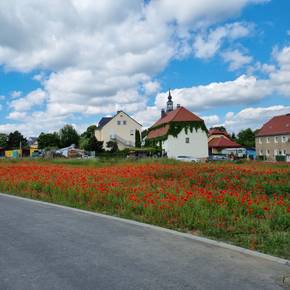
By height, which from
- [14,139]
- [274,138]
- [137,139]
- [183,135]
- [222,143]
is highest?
[14,139]

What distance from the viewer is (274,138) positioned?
74.9 m

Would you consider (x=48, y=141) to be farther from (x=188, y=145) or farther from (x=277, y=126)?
(x=277, y=126)

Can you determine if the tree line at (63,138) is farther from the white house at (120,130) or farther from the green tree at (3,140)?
the white house at (120,130)

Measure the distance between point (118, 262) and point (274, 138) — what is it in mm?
75387

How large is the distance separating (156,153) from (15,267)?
201 feet

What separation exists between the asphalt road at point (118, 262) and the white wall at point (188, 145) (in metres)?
55.8

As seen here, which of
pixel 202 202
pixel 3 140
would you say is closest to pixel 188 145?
pixel 202 202

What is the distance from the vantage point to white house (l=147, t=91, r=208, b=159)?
208 feet

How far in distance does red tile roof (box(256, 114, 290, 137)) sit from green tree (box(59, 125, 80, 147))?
59471 millimetres

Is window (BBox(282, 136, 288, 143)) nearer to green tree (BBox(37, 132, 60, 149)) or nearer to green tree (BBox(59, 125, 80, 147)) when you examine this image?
green tree (BBox(37, 132, 60, 149))

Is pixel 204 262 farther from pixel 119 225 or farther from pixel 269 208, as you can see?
pixel 269 208

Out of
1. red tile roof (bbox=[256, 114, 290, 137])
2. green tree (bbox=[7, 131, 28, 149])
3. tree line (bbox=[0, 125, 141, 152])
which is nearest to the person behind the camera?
red tile roof (bbox=[256, 114, 290, 137])

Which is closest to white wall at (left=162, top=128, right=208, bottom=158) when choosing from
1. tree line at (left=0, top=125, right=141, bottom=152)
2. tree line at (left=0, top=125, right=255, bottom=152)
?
tree line at (left=0, top=125, right=141, bottom=152)

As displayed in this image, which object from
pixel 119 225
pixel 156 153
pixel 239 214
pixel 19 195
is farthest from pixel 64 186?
pixel 156 153
